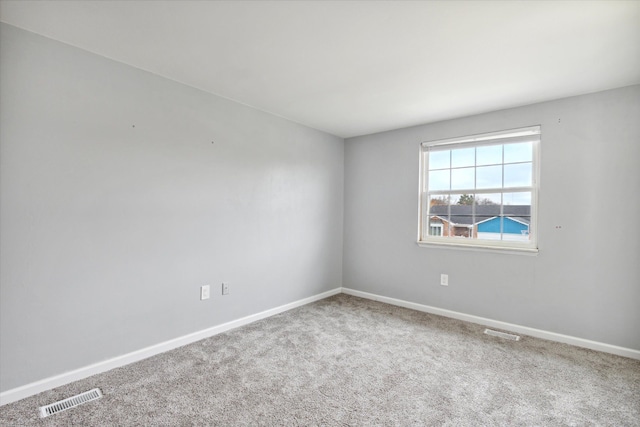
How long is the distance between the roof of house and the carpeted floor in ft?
3.98

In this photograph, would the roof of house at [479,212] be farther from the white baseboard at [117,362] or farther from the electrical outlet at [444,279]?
the white baseboard at [117,362]

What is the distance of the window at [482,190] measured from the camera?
3.17 metres

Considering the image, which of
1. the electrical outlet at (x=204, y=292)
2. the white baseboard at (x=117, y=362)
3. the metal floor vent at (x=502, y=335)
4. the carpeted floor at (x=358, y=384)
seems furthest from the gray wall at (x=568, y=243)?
the electrical outlet at (x=204, y=292)

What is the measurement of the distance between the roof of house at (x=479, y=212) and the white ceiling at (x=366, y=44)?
3.50 feet

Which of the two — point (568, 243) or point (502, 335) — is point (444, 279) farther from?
point (568, 243)

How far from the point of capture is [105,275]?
7.48 feet

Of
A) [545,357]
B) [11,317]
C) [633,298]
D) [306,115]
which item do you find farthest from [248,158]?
[633,298]

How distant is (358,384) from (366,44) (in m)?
2.31

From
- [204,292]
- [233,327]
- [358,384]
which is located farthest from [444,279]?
[204,292]

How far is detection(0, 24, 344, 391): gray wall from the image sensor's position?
6.37ft

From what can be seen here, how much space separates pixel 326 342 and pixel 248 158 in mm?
1988

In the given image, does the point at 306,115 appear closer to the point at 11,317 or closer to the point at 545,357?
the point at 11,317

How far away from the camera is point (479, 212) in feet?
11.4

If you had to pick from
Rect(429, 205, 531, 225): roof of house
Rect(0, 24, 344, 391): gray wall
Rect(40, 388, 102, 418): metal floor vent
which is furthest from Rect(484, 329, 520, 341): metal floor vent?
Rect(40, 388, 102, 418): metal floor vent
